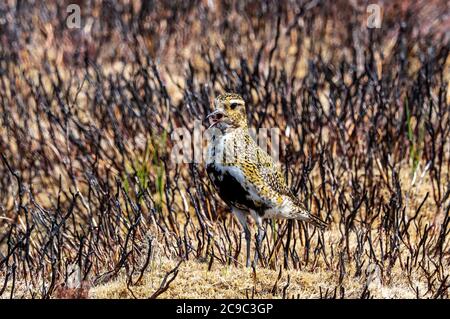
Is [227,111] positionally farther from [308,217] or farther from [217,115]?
[308,217]

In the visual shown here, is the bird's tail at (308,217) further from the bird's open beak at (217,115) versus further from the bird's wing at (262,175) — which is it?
the bird's open beak at (217,115)

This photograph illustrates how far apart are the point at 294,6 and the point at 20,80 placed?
2808mm

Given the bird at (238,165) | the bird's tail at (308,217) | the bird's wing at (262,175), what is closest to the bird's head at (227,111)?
the bird at (238,165)

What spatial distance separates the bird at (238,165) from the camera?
13.1 feet

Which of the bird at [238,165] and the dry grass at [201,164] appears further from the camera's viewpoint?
the dry grass at [201,164]

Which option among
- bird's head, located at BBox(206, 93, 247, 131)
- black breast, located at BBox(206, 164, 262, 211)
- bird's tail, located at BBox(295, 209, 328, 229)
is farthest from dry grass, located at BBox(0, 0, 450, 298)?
bird's head, located at BBox(206, 93, 247, 131)

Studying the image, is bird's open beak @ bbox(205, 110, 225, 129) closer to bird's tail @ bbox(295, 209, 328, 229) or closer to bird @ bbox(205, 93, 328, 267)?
bird @ bbox(205, 93, 328, 267)

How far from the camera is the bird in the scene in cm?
398

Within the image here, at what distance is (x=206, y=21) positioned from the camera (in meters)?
8.53

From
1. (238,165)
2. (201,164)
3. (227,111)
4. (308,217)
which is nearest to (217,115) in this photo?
(227,111)

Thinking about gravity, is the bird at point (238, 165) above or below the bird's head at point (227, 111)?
below

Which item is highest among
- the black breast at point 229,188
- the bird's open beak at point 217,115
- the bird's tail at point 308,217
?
the bird's open beak at point 217,115

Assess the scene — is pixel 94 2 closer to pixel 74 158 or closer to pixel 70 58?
pixel 70 58

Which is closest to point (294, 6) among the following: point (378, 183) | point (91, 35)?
point (91, 35)
